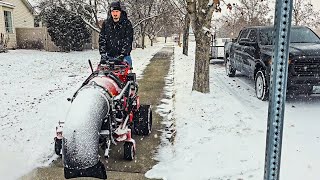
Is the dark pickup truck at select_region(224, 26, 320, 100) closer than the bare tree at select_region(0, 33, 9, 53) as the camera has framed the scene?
Yes

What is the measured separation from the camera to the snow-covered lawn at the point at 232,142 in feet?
13.5

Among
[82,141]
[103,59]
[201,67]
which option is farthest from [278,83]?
[201,67]

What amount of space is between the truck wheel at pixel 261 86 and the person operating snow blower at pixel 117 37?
12.3 ft

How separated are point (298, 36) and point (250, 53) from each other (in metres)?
1.38

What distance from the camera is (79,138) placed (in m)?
3.44

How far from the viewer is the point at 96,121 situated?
3.59 meters

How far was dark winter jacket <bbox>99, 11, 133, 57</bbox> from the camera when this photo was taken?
5801mm

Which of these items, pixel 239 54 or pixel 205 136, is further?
pixel 239 54

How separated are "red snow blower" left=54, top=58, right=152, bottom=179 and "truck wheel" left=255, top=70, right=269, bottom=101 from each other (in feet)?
12.8

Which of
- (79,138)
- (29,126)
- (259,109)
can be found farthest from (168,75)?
(79,138)

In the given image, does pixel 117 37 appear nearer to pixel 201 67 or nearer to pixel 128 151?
pixel 128 151

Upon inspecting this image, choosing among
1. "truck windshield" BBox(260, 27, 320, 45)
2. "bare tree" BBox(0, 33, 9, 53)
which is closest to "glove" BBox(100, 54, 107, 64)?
"truck windshield" BBox(260, 27, 320, 45)

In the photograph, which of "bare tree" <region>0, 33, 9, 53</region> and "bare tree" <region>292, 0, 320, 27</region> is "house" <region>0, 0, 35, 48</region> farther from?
"bare tree" <region>292, 0, 320, 27</region>

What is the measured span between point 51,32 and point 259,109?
23.3 meters
